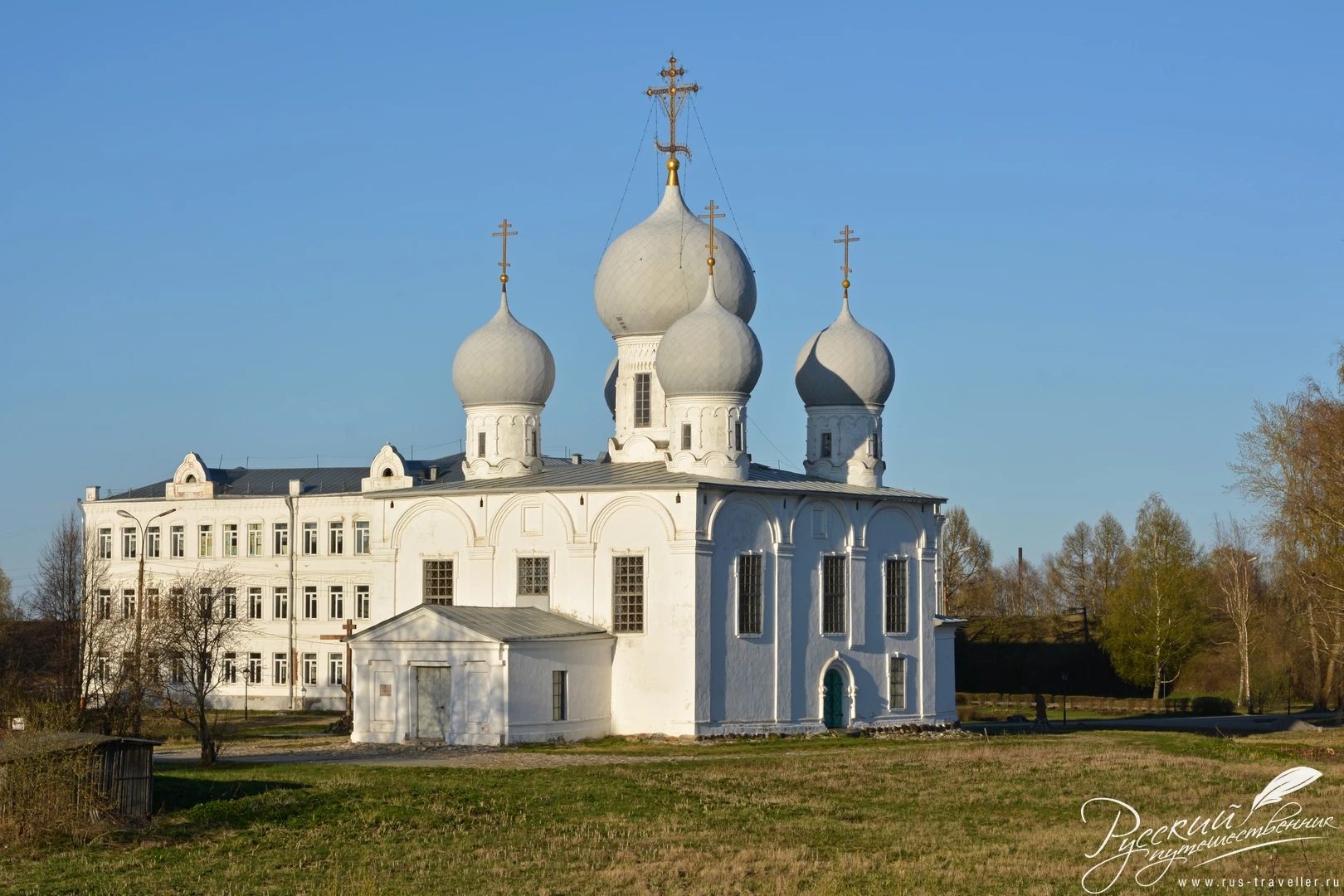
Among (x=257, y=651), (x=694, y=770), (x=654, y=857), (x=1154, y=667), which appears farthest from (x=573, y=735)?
(x=1154, y=667)

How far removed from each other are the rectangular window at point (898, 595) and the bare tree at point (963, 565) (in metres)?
33.4

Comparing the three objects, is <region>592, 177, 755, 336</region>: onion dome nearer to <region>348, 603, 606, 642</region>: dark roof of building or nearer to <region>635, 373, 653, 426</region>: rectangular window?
<region>635, 373, 653, 426</region>: rectangular window

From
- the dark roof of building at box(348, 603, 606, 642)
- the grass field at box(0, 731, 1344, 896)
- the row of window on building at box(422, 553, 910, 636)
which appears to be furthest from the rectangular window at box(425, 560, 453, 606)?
the grass field at box(0, 731, 1344, 896)

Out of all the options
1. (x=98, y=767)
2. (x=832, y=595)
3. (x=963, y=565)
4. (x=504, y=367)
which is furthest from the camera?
(x=963, y=565)

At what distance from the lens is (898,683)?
42781 millimetres

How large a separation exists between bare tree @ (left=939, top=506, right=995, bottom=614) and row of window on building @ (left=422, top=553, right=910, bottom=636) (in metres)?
35.9

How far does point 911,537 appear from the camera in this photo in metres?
43.8

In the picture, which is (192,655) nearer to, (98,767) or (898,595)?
(98,767)

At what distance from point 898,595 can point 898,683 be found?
6.94ft

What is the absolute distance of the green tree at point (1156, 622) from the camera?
200ft

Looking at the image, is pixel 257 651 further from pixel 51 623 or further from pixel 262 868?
pixel 262 868

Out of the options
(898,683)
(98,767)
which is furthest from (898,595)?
(98,767)

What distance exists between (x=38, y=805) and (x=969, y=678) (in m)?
50.0

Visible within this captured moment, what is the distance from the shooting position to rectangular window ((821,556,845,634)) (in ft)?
133
